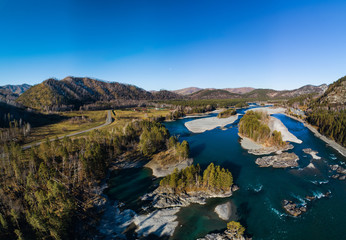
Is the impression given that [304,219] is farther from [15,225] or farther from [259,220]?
[15,225]

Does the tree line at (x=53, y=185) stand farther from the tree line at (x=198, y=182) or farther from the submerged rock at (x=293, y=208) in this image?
the submerged rock at (x=293, y=208)

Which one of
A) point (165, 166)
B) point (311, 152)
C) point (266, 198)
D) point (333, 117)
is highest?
point (333, 117)

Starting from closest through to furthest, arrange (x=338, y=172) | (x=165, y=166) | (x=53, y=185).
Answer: (x=53, y=185) < (x=338, y=172) < (x=165, y=166)

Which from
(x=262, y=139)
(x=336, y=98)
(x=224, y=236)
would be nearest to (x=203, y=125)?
(x=262, y=139)

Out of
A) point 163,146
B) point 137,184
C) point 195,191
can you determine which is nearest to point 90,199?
point 137,184

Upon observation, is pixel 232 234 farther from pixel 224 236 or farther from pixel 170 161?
pixel 170 161

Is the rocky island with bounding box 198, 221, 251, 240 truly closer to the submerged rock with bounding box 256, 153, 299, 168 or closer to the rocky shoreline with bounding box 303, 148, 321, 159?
the submerged rock with bounding box 256, 153, 299, 168
